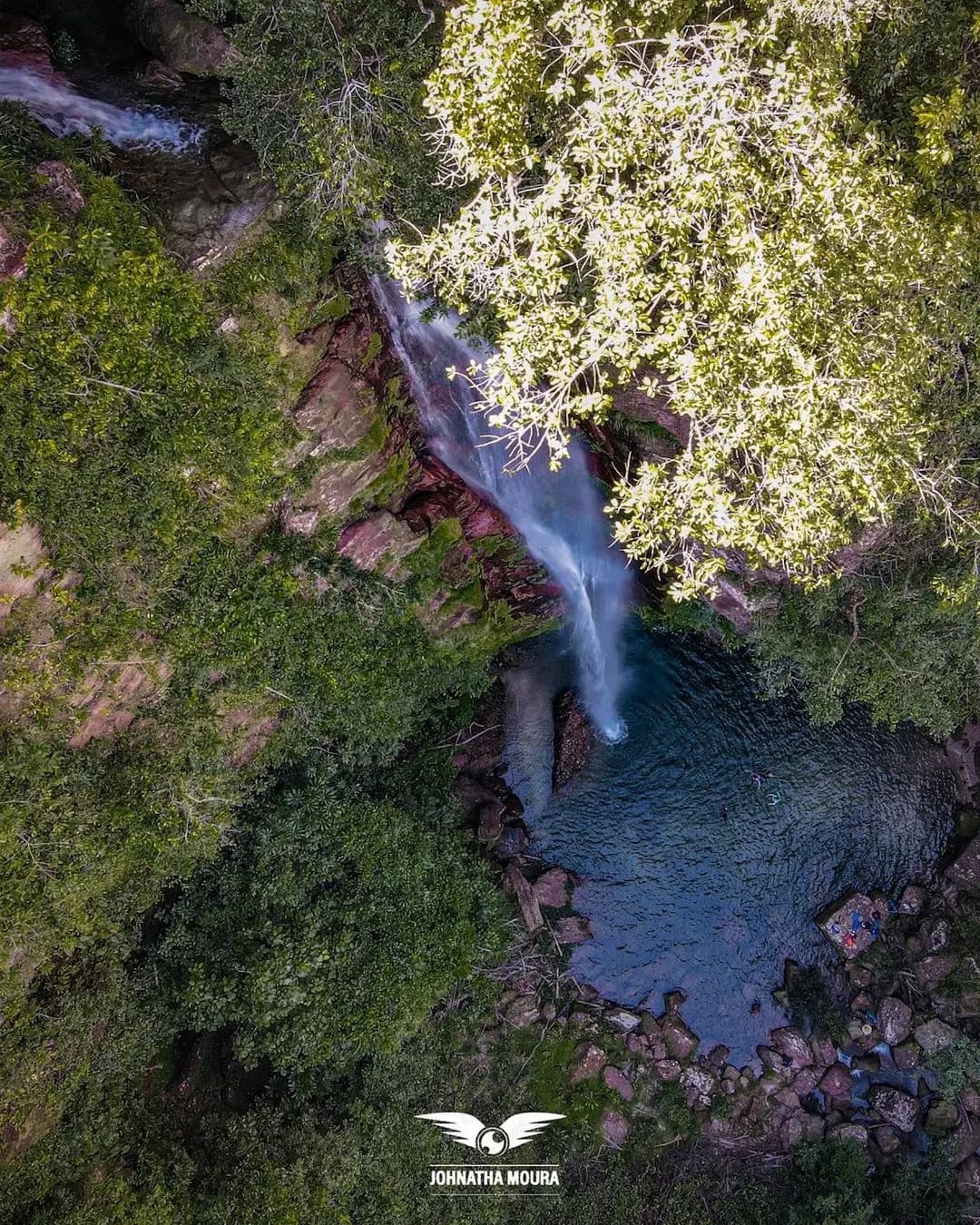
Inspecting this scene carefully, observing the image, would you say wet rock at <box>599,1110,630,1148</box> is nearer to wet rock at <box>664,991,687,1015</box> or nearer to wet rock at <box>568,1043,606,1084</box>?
wet rock at <box>568,1043,606,1084</box>

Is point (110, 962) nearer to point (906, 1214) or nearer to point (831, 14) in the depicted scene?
point (831, 14)

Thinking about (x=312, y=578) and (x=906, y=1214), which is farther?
(x=906, y=1214)

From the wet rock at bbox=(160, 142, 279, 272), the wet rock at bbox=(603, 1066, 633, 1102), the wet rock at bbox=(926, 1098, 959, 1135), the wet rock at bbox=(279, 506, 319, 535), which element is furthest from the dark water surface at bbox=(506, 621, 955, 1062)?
the wet rock at bbox=(160, 142, 279, 272)

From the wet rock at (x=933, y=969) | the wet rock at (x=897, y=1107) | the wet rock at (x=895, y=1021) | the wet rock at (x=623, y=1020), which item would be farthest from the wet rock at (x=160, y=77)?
the wet rock at (x=897, y=1107)

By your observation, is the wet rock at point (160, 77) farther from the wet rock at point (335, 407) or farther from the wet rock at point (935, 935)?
the wet rock at point (935, 935)

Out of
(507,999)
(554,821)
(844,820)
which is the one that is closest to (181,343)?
(554,821)

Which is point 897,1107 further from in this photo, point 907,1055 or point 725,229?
point 725,229

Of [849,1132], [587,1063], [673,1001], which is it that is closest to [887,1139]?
[849,1132]
